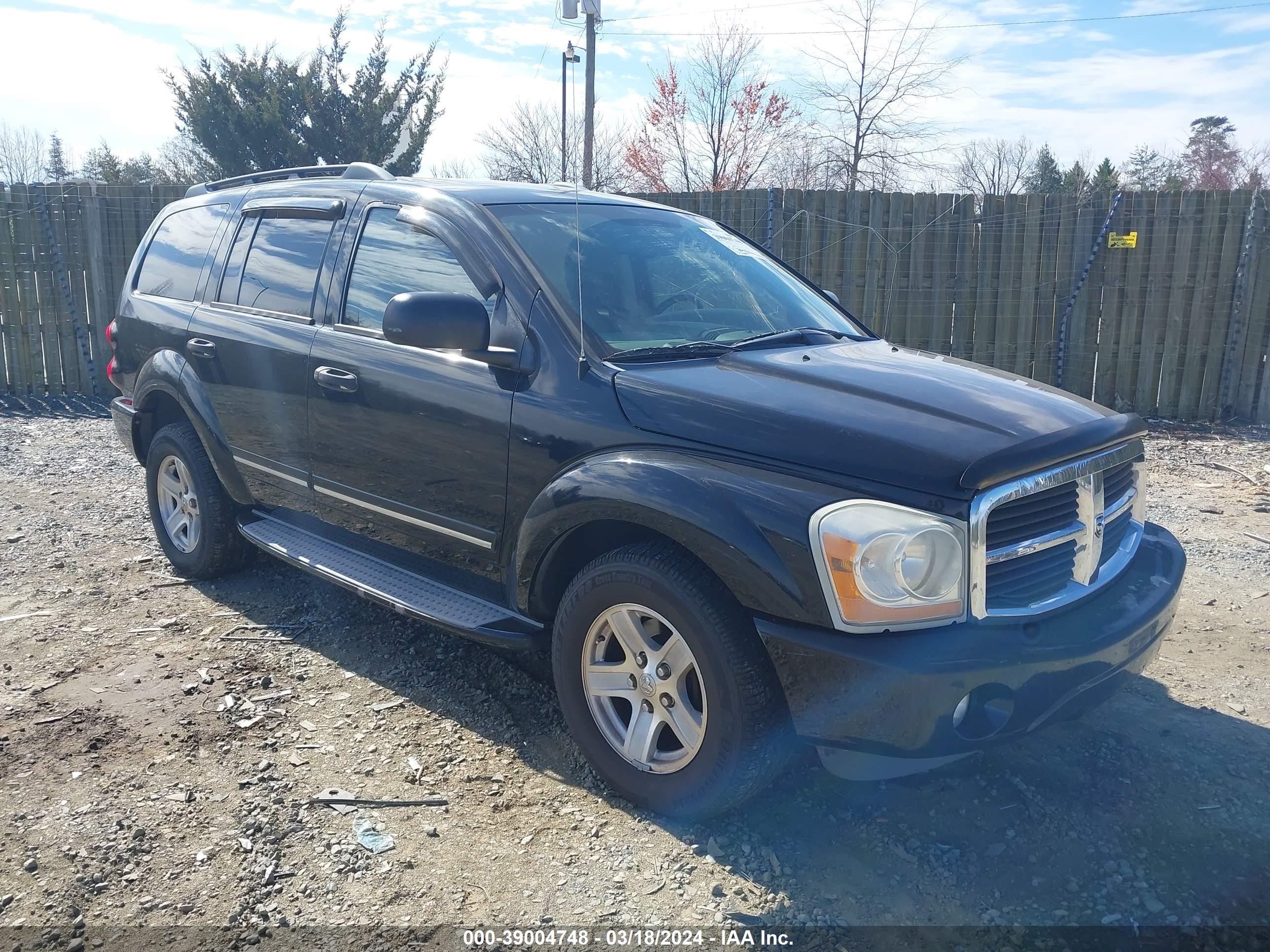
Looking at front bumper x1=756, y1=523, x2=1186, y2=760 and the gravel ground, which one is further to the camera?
the gravel ground

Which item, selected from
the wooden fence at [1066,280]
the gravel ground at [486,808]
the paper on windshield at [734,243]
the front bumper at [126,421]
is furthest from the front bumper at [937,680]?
the wooden fence at [1066,280]

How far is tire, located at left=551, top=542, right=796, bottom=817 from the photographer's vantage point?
2.70 meters

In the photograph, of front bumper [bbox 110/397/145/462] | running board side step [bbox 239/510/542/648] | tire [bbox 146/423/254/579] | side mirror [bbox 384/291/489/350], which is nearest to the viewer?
side mirror [bbox 384/291/489/350]

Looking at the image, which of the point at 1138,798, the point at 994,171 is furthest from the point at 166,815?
the point at 994,171

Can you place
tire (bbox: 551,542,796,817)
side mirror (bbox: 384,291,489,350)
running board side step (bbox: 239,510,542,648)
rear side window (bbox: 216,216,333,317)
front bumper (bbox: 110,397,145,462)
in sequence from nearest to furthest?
tire (bbox: 551,542,796,817)
side mirror (bbox: 384,291,489,350)
running board side step (bbox: 239,510,542,648)
rear side window (bbox: 216,216,333,317)
front bumper (bbox: 110,397,145,462)

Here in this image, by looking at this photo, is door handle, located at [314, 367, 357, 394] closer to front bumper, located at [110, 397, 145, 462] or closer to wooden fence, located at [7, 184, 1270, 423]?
front bumper, located at [110, 397, 145, 462]

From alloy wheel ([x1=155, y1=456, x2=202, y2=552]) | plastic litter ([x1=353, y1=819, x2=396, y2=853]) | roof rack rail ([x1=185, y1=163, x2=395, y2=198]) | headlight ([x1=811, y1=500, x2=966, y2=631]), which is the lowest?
plastic litter ([x1=353, y1=819, x2=396, y2=853])

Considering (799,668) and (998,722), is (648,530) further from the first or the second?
(998,722)

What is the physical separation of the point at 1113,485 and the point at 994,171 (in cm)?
3800

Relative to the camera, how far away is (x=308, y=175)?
4.90m

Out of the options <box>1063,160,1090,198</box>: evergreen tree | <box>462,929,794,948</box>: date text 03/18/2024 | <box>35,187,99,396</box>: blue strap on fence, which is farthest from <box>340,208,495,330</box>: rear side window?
<box>1063,160,1090,198</box>: evergreen tree

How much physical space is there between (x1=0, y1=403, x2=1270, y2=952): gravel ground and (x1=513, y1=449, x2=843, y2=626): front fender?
850mm

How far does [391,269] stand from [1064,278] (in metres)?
7.87

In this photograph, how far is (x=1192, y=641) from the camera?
4387mm
